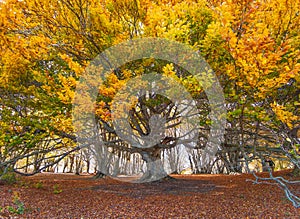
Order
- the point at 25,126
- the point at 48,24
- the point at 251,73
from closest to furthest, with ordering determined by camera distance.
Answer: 1. the point at 251,73
2. the point at 48,24
3. the point at 25,126

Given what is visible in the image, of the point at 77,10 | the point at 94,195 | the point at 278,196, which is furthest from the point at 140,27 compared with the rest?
the point at 278,196

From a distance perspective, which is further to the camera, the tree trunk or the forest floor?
the tree trunk

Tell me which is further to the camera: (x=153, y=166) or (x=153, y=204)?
(x=153, y=166)

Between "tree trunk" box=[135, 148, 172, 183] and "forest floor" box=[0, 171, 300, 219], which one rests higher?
"tree trunk" box=[135, 148, 172, 183]

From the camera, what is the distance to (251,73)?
297 cm

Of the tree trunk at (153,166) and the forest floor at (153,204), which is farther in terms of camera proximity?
the tree trunk at (153,166)

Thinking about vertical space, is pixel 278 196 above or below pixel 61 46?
below

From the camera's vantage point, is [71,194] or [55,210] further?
[71,194]

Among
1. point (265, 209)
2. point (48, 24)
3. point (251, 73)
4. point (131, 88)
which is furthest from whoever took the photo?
point (48, 24)

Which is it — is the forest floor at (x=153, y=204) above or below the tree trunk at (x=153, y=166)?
below

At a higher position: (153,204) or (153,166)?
(153,166)

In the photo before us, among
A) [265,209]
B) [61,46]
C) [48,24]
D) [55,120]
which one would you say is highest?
[48,24]

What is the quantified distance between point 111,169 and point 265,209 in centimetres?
1140

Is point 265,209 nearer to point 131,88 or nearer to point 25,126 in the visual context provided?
point 131,88
